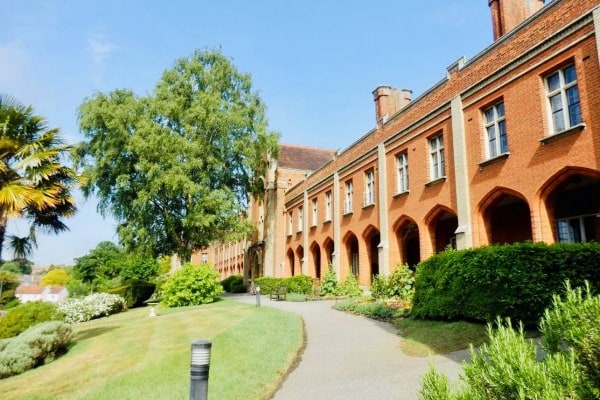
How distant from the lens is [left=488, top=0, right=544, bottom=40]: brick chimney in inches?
617

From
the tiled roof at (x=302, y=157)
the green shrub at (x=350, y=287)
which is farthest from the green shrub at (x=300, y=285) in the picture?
the tiled roof at (x=302, y=157)

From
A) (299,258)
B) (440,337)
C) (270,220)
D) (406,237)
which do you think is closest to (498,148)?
(440,337)

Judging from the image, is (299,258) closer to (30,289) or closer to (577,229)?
(577,229)

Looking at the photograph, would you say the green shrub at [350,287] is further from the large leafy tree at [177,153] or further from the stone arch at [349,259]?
the large leafy tree at [177,153]

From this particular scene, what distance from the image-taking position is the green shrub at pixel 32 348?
962 centimetres

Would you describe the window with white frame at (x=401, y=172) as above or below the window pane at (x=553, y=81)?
below

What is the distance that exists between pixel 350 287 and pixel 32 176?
53.9 ft

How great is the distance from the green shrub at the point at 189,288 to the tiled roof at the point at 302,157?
17536mm

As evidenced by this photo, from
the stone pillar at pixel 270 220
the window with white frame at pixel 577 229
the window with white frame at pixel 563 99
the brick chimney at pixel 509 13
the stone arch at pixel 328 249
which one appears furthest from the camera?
the stone pillar at pixel 270 220

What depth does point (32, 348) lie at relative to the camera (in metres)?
10.1

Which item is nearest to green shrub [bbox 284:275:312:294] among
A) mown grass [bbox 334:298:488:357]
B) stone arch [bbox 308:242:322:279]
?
stone arch [bbox 308:242:322:279]

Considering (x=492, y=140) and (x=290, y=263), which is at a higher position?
(x=492, y=140)

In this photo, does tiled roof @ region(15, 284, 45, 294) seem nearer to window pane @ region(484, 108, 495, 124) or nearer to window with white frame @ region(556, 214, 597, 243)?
window pane @ region(484, 108, 495, 124)

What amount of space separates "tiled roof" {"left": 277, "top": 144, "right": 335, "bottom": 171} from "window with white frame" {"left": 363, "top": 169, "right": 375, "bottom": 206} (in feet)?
52.2
